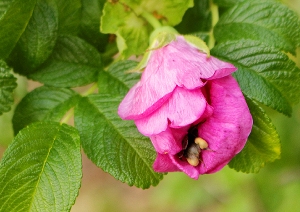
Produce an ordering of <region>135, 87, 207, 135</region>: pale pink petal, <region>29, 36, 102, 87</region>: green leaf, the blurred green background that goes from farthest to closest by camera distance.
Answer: the blurred green background < <region>29, 36, 102, 87</region>: green leaf < <region>135, 87, 207, 135</region>: pale pink petal

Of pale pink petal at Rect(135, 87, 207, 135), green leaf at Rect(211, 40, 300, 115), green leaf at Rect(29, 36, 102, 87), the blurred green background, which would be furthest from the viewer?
the blurred green background

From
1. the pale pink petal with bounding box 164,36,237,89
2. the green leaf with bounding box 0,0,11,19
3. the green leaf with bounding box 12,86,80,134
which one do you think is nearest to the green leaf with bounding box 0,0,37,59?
the green leaf with bounding box 0,0,11,19

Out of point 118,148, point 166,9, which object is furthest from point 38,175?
point 166,9

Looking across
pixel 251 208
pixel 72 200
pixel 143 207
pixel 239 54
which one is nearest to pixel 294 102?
pixel 239 54

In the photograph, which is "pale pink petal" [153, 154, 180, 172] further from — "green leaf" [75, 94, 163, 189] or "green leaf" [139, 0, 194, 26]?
"green leaf" [139, 0, 194, 26]

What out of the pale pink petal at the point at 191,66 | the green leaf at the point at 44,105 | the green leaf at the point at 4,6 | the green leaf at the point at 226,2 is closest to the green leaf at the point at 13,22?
the green leaf at the point at 4,6

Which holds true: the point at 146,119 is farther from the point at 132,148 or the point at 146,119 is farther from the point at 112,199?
the point at 112,199
